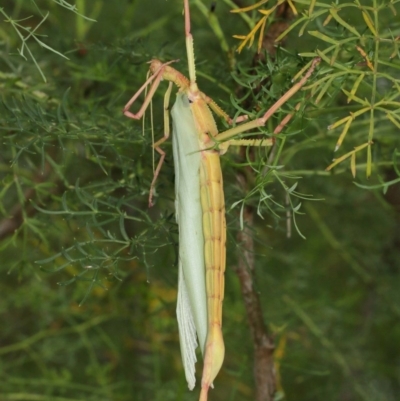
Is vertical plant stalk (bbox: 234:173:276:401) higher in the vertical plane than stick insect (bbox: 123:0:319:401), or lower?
lower

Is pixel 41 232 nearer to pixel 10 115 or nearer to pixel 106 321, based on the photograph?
pixel 10 115

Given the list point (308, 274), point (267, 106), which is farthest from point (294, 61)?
point (308, 274)

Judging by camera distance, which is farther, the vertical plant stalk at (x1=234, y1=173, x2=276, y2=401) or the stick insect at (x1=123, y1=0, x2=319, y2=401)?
the vertical plant stalk at (x1=234, y1=173, x2=276, y2=401)

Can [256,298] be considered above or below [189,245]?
below

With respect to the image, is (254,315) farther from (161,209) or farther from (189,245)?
(161,209)

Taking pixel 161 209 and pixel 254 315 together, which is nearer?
pixel 254 315

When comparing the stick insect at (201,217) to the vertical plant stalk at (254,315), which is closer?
the stick insect at (201,217)

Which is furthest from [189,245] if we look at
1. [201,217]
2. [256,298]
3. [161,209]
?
[161,209]
